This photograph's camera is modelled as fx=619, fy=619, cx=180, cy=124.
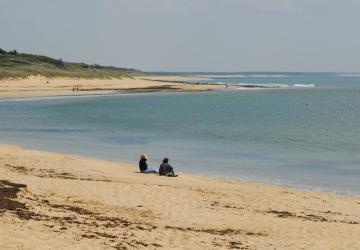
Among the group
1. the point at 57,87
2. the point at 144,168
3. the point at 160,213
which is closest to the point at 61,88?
the point at 57,87

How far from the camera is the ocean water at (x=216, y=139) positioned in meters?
26.9

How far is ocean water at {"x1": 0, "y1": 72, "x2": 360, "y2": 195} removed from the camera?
2687cm

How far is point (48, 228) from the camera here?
43.7 ft

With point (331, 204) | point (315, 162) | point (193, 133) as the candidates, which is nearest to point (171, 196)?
point (331, 204)

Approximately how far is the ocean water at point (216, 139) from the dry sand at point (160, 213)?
163 inches

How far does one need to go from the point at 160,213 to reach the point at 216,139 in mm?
24989

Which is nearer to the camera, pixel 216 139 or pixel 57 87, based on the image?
pixel 216 139

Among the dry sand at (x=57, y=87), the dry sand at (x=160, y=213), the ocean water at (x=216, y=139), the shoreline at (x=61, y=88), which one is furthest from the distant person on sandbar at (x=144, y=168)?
the dry sand at (x=57, y=87)

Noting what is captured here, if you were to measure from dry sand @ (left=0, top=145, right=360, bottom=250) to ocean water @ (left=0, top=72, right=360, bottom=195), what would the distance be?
13.5ft

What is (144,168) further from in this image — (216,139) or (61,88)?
(61,88)

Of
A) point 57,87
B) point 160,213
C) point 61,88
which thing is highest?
point 57,87

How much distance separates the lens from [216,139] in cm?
4088

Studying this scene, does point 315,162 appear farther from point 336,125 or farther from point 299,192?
point 336,125

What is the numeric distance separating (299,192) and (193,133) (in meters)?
24.3
